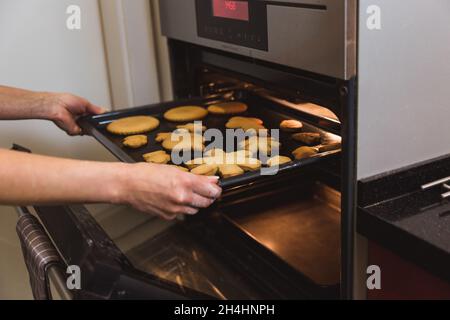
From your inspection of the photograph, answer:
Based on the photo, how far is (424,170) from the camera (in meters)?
0.93

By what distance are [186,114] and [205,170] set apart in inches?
12.3

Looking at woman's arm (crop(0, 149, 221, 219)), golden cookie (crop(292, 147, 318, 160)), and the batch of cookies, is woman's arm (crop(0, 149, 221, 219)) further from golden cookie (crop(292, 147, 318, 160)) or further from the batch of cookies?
golden cookie (crop(292, 147, 318, 160))

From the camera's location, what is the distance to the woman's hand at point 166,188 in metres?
0.79

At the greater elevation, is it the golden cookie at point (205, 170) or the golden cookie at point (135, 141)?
the golden cookie at point (135, 141)

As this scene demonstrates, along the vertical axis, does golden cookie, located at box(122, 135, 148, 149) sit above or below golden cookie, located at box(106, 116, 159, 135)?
below

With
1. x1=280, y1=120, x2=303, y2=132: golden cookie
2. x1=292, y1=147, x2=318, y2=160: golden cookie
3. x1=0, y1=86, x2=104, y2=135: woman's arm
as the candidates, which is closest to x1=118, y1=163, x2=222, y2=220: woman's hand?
x1=292, y1=147, x2=318, y2=160: golden cookie

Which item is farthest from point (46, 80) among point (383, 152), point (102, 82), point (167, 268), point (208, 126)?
point (383, 152)

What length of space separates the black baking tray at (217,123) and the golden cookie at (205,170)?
0.10 m

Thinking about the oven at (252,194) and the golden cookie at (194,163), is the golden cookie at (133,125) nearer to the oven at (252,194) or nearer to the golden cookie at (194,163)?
the oven at (252,194)

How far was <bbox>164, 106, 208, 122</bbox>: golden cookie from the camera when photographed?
120cm

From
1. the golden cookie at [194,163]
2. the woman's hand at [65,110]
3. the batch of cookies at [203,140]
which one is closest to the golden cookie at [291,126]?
the batch of cookies at [203,140]

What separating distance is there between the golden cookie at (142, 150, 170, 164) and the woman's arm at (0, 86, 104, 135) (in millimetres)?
257

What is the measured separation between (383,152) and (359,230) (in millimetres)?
138
